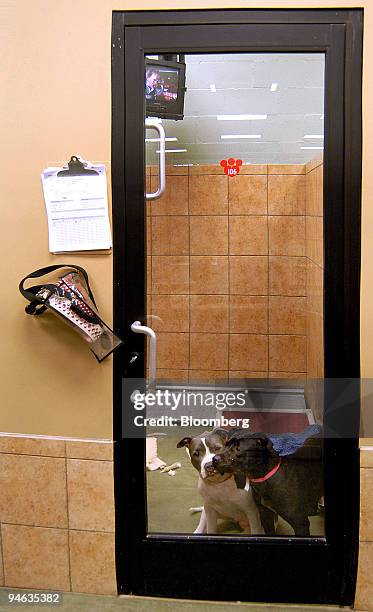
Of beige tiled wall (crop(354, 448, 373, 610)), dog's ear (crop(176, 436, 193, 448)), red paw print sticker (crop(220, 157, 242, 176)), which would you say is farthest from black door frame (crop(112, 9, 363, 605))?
red paw print sticker (crop(220, 157, 242, 176))

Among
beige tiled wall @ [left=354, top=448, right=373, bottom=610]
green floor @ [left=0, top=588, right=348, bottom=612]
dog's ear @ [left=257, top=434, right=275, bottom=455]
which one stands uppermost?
dog's ear @ [left=257, top=434, right=275, bottom=455]

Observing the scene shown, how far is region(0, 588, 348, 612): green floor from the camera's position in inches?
88.4

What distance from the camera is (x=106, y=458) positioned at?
7.45ft

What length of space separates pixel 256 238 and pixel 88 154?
0.69m

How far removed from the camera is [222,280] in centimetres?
223

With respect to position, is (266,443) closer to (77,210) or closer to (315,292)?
(315,292)

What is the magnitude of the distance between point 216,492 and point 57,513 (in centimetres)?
61

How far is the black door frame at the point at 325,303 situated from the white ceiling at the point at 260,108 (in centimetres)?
5

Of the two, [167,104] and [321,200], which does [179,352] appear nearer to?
[321,200]

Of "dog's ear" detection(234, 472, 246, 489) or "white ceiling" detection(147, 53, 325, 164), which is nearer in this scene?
"white ceiling" detection(147, 53, 325, 164)

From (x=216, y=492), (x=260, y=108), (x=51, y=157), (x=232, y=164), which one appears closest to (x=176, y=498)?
(x=216, y=492)

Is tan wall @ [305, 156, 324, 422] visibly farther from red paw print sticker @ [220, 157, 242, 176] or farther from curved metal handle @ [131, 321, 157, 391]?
curved metal handle @ [131, 321, 157, 391]

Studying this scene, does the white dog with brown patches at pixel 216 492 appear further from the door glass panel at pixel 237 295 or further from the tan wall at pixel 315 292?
the tan wall at pixel 315 292
